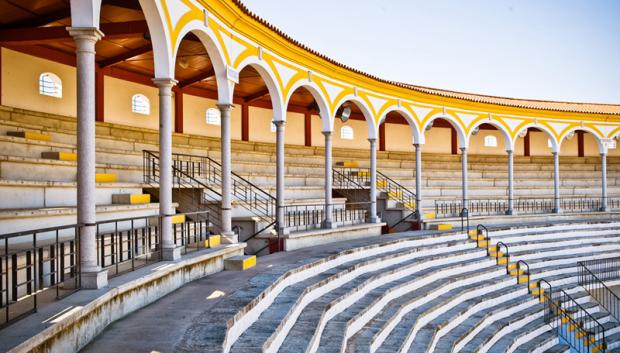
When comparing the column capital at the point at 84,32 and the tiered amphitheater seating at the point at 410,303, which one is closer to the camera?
the column capital at the point at 84,32

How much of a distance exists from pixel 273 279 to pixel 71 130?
871 cm

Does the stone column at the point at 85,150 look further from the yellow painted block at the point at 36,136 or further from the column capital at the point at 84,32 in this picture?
the yellow painted block at the point at 36,136

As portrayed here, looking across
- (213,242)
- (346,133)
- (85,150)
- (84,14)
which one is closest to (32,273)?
(85,150)

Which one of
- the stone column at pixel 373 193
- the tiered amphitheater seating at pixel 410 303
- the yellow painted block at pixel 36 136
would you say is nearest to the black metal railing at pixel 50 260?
the tiered amphitheater seating at pixel 410 303

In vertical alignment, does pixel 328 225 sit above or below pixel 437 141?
below

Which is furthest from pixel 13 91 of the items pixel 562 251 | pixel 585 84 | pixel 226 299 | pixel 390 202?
pixel 585 84

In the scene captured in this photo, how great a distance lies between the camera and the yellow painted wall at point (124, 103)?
54.1 feet

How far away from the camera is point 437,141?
28.1 m

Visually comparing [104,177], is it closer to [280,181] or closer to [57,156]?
[57,156]

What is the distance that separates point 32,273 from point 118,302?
1.15m

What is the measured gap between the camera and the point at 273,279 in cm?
839

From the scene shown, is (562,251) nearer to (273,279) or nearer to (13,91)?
(273,279)

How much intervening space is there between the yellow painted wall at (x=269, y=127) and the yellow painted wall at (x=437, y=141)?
287 inches

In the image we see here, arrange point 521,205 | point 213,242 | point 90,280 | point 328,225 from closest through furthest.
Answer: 1. point 90,280
2. point 213,242
3. point 328,225
4. point 521,205
